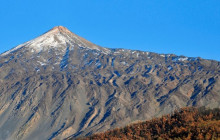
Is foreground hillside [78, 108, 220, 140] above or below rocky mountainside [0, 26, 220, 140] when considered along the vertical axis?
below

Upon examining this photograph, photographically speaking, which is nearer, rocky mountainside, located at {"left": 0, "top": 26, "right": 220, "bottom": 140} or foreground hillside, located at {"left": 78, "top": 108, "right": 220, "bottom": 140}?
foreground hillside, located at {"left": 78, "top": 108, "right": 220, "bottom": 140}

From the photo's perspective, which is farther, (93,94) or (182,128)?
(93,94)

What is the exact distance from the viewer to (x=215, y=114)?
60.2 meters

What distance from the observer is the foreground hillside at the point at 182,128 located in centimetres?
4830

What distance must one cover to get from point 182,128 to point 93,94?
107 m

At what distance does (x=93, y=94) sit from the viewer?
6225 inches

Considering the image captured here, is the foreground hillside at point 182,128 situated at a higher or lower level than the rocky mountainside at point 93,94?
lower

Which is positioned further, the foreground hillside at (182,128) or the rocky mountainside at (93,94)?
the rocky mountainside at (93,94)

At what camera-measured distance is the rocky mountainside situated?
454ft

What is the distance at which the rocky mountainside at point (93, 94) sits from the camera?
454ft

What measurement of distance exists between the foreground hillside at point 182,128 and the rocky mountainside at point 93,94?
66.3 m

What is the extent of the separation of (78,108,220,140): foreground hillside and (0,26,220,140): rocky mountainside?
6630 cm

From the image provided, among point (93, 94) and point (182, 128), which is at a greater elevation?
point (93, 94)

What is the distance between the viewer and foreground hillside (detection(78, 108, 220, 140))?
4830cm
